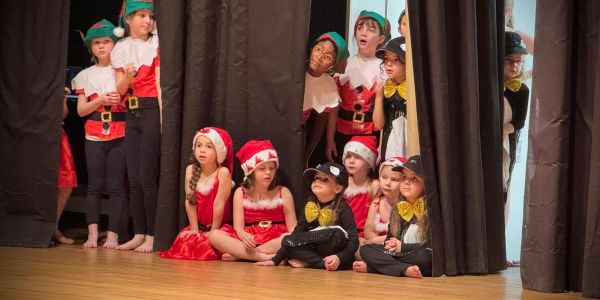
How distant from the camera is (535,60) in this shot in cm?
402

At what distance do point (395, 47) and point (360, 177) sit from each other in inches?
30.9

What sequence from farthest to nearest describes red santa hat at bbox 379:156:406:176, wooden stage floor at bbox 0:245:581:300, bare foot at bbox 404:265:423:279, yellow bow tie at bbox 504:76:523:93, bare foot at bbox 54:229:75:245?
bare foot at bbox 54:229:75:245 < yellow bow tie at bbox 504:76:523:93 < red santa hat at bbox 379:156:406:176 < bare foot at bbox 404:265:423:279 < wooden stage floor at bbox 0:245:581:300

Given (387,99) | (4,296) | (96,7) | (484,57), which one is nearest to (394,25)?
(387,99)

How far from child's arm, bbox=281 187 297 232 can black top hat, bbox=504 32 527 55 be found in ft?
4.90

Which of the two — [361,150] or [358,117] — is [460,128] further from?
[358,117]

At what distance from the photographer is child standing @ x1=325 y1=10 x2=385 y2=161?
5461 millimetres

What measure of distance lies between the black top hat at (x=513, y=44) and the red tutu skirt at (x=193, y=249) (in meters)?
1.93

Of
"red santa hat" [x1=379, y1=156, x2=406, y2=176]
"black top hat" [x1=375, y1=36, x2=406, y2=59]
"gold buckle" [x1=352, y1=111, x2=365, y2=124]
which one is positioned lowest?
"red santa hat" [x1=379, y1=156, x2=406, y2=176]

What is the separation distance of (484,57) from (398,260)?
1.16 meters

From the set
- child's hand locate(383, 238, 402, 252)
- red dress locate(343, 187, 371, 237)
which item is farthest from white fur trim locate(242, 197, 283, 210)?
child's hand locate(383, 238, 402, 252)

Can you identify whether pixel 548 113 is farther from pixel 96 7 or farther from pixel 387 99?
pixel 96 7

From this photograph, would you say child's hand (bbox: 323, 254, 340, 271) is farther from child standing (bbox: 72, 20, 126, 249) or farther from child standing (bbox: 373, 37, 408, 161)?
child standing (bbox: 72, 20, 126, 249)

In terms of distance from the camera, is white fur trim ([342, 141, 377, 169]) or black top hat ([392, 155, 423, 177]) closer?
black top hat ([392, 155, 423, 177])

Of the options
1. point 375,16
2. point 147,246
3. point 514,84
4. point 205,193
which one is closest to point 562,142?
point 514,84
